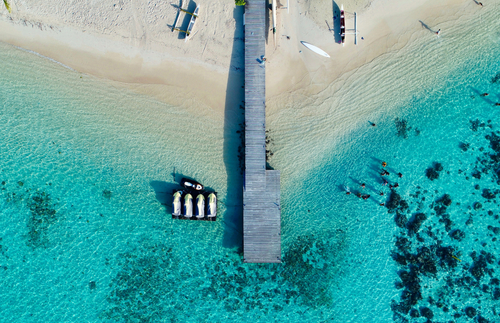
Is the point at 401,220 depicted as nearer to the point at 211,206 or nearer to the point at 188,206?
the point at 211,206

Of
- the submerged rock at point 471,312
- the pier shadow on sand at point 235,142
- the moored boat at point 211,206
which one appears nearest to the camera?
the moored boat at point 211,206

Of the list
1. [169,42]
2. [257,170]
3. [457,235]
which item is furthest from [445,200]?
[169,42]

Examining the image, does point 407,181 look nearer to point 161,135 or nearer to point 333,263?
point 333,263

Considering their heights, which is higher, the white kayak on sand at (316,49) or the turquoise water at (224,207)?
the white kayak on sand at (316,49)

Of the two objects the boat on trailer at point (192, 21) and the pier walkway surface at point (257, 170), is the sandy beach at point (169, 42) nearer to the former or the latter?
the boat on trailer at point (192, 21)

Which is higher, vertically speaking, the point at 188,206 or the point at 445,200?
the point at 445,200

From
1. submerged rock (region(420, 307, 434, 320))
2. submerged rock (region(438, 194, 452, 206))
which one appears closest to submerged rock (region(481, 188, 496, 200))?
submerged rock (region(438, 194, 452, 206))

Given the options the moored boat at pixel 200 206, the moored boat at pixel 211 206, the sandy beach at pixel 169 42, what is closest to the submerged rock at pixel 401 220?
the sandy beach at pixel 169 42
